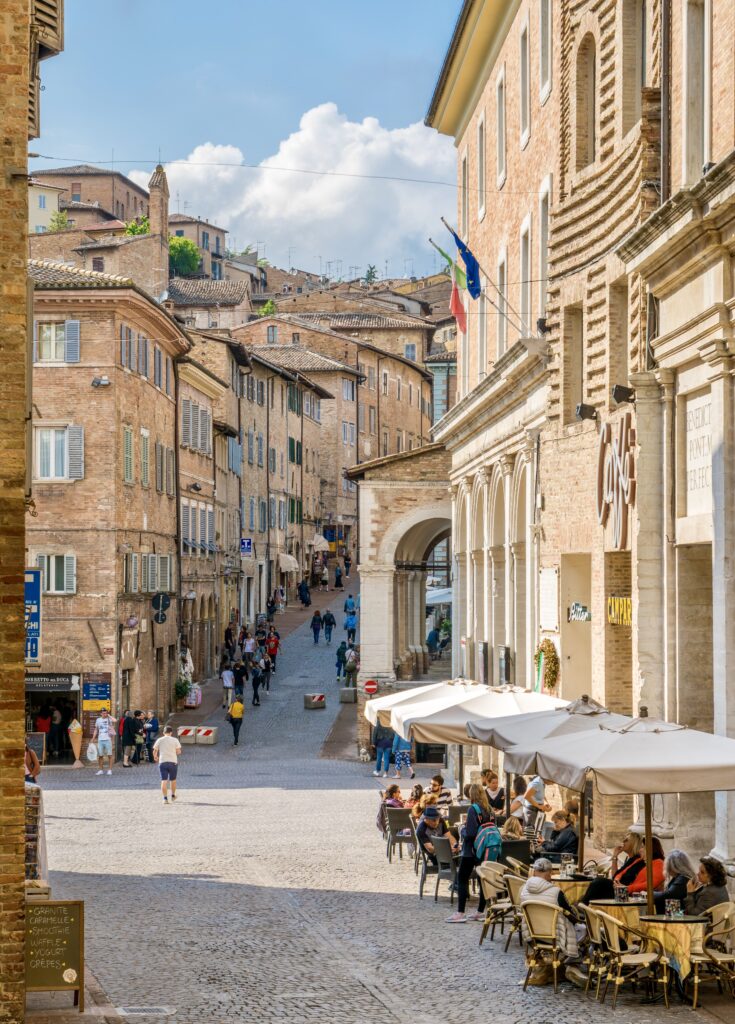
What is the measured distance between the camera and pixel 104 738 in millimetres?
38125

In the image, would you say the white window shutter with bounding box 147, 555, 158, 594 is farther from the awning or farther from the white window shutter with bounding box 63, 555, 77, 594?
the awning

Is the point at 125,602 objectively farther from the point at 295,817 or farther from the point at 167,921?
the point at 167,921

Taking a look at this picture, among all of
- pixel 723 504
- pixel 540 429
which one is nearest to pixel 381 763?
pixel 540 429

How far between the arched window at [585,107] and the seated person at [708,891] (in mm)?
13704

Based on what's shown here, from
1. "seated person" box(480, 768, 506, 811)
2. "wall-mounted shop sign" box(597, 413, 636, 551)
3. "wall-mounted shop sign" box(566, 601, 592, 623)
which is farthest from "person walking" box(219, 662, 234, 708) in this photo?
"wall-mounted shop sign" box(597, 413, 636, 551)

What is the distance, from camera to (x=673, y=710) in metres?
18.8

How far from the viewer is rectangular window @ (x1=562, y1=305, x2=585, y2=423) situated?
25047 mm

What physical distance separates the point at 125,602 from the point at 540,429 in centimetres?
1860

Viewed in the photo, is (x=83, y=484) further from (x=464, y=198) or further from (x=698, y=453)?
(x=698, y=453)

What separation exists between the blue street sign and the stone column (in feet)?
54.4

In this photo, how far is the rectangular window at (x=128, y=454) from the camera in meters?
43.9

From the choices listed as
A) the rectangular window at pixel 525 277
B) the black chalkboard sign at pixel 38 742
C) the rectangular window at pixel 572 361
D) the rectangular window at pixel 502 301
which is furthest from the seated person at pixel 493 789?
the black chalkboard sign at pixel 38 742

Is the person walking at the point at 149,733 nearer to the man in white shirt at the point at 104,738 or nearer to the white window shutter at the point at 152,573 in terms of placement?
the man in white shirt at the point at 104,738

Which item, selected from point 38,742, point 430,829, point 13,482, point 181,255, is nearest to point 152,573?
point 38,742
